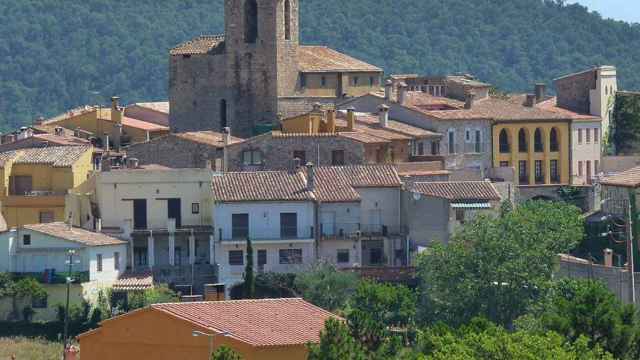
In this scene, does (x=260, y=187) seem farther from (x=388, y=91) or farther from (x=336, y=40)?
(x=336, y=40)

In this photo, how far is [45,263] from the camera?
7725cm

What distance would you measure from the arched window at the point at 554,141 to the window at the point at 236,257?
57.2 ft

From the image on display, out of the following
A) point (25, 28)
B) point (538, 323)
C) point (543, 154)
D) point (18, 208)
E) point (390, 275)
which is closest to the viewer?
point (538, 323)

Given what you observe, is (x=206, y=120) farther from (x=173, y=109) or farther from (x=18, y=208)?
(x=18, y=208)

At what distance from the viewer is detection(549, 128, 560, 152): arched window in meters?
92.8

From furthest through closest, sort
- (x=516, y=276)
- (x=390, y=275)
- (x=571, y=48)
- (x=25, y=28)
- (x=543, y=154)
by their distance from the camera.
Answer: (x=25, y=28)
(x=571, y=48)
(x=543, y=154)
(x=390, y=275)
(x=516, y=276)

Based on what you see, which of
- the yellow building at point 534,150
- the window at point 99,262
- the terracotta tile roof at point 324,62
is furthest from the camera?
the terracotta tile roof at point 324,62

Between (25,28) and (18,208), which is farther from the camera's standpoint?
(25,28)

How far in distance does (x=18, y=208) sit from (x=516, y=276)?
1870 centimetres

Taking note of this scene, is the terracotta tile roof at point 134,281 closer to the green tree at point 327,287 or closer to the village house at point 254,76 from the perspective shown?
the green tree at point 327,287

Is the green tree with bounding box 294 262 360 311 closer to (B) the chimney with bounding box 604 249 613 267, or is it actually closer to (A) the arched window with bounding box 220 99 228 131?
(B) the chimney with bounding box 604 249 613 267

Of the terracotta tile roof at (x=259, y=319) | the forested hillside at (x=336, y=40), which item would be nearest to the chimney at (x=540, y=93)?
the terracotta tile roof at (x=259, y=319)

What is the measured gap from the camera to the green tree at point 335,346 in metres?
55.4

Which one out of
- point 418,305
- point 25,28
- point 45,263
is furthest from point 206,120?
point 25,28
